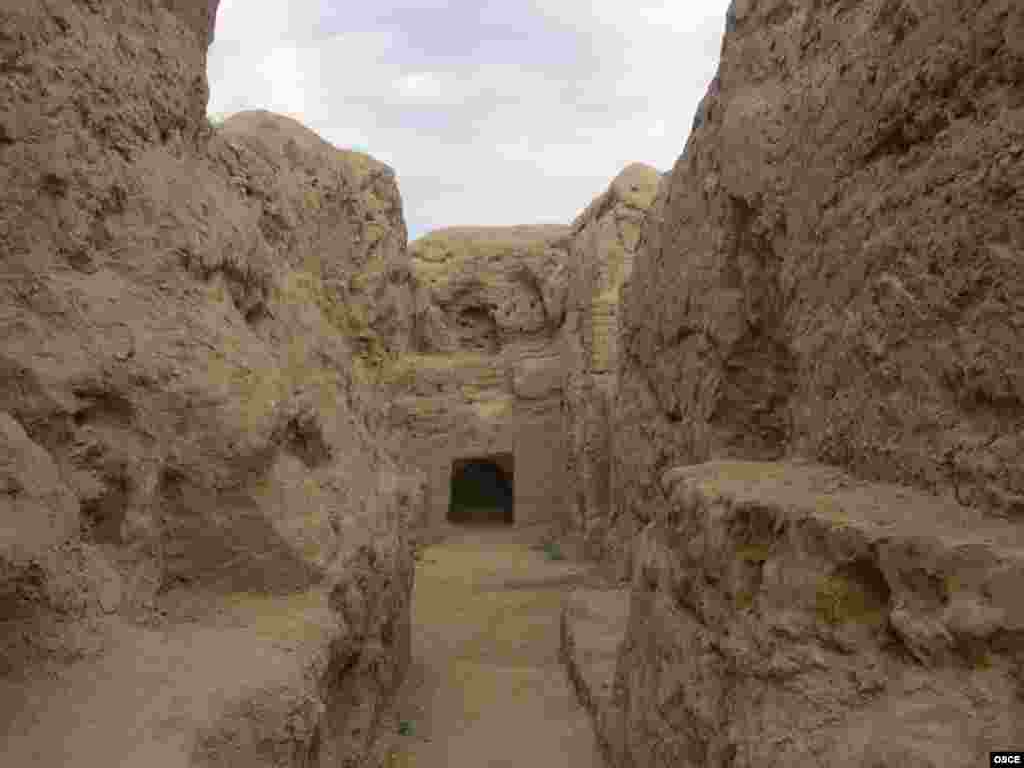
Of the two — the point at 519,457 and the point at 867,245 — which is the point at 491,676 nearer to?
the point at 867,245

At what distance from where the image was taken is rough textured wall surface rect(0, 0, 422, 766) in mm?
3230

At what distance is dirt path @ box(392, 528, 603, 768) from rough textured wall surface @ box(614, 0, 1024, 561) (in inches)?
103

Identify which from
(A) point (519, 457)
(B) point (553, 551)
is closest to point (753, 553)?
(B) point (553, 551)

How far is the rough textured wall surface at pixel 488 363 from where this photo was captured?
48.2 feet

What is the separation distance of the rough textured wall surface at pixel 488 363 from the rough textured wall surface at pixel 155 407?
26.0ft

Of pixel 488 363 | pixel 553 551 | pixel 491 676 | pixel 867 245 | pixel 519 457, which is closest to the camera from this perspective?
pixel 867 245

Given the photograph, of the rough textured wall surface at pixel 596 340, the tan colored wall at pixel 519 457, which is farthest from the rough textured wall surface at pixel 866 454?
the tan colored wall at pixel 519 457

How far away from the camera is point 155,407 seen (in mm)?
3896

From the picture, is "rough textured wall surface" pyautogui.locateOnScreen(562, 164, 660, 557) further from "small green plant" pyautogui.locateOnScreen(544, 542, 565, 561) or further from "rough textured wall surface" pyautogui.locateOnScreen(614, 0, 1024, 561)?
"rough textured wall surface" pyautogui.locateOnScreen(614, 0, 1024, 561)

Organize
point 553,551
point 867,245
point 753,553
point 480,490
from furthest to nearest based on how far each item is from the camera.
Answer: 1. point 480,490
2. point 553,551
3. point 867,245
4. point 753,553

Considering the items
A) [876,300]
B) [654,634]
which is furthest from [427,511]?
[876,300]

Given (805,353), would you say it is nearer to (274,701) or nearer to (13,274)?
(274,701)

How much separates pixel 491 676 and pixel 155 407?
14.9 feet

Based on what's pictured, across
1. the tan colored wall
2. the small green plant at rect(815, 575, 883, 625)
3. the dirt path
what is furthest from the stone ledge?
the tan colored wall
